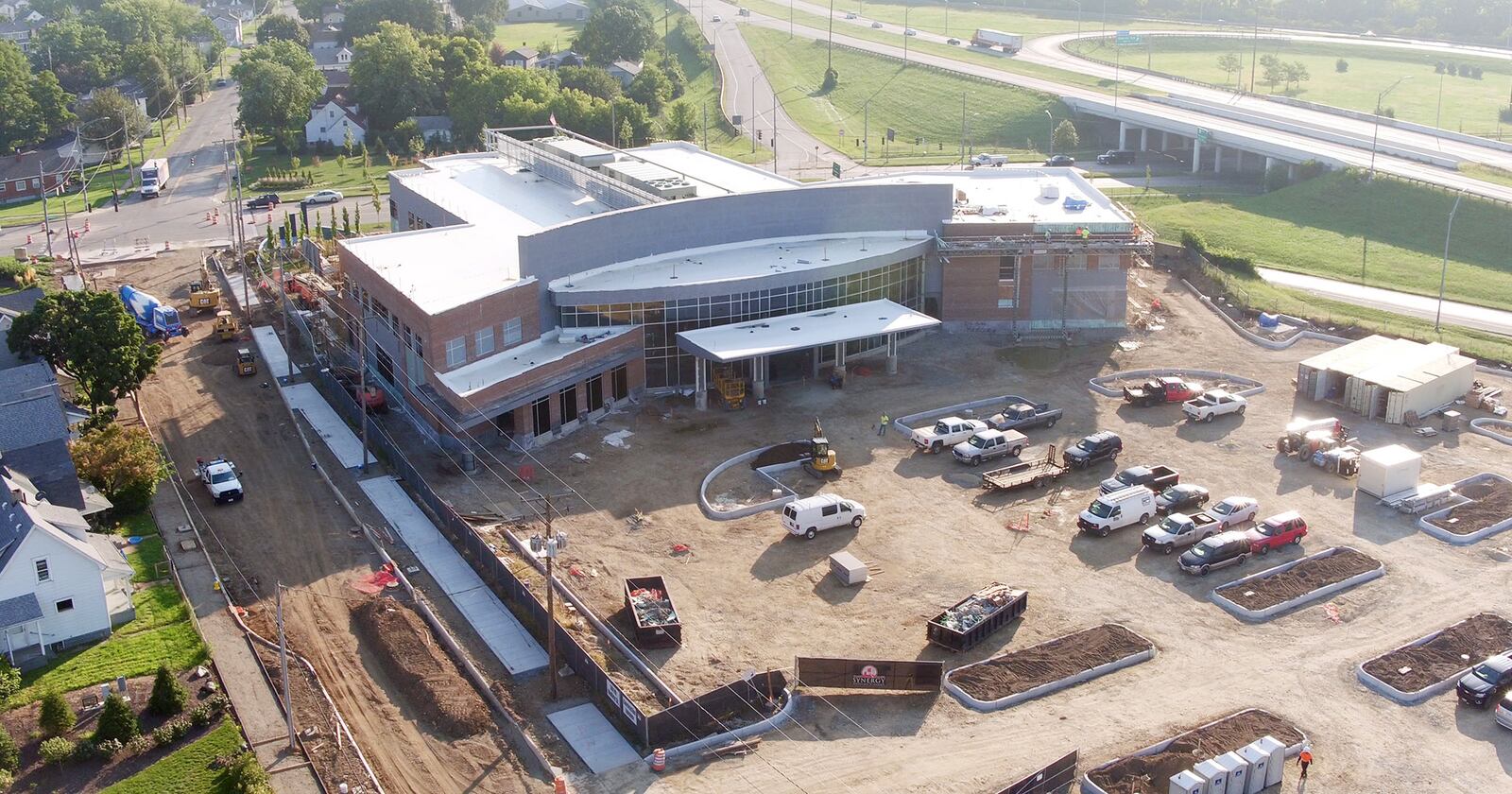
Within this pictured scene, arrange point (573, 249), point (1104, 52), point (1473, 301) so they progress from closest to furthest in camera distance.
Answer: point (573, 249)
point (1473, 301)
point (1104, 52)

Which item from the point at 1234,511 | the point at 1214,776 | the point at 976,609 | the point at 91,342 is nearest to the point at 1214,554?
the point at 1234,511

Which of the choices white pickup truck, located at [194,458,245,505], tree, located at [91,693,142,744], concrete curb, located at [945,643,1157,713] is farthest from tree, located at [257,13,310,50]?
concrete curb, located at [945,643,1157,713]

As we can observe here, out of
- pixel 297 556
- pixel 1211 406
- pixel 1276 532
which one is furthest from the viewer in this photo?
pixel 1211 406

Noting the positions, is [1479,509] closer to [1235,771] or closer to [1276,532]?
[1276,532]

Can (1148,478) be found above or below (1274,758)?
above

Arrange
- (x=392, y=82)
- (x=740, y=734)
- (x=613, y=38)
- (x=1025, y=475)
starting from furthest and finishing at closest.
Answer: (x=613, y=38) → (x=392, y=82) → (x=1025, y=475) → (x=740, y=734)

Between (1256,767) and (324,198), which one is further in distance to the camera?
(324,198)

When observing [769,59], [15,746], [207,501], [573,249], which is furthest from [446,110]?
[15,746]

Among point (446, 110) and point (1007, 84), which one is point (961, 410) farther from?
point (1007, 84)
